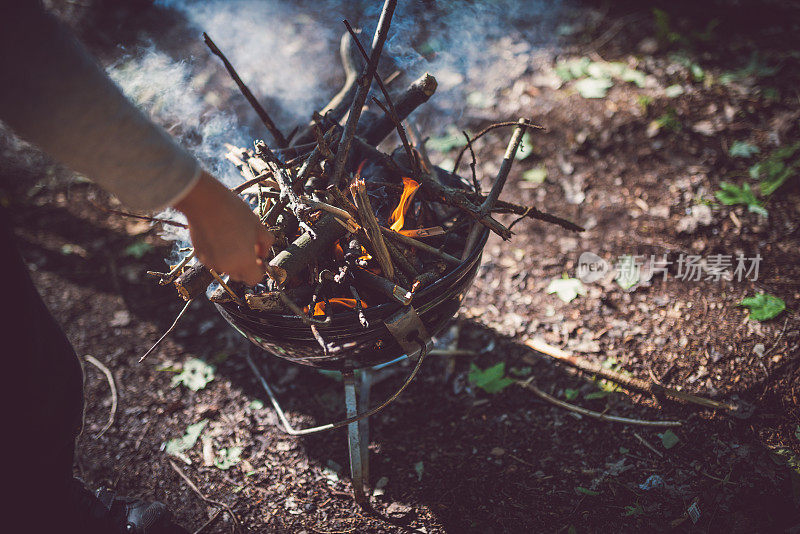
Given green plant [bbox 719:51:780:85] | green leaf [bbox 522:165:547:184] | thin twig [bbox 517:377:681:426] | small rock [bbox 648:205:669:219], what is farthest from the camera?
green plant [bbox 719:51:780:85]

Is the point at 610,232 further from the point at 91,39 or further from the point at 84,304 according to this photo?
the point at 91,39

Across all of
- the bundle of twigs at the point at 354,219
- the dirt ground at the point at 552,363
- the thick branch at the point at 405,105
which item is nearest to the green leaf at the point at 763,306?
the dirt ground at the point at 552,363

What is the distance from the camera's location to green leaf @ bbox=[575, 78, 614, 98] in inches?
178

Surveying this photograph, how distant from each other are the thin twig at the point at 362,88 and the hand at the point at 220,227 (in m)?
0.77

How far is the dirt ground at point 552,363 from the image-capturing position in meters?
2.29

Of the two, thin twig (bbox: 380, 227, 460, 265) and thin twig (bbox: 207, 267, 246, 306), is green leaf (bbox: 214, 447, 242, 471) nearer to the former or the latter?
thin twig (bbox: 207, 267, 246, 306)

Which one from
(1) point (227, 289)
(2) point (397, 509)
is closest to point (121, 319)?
(1) point (227, 289)

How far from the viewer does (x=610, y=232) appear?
11.5 feet

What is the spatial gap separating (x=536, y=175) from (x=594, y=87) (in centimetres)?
138

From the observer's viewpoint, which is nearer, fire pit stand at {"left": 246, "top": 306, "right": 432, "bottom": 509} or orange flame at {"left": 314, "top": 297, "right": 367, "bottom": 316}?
fire pit stand at {"left": 246, "top": 306, "right": 432, "bottom": 509}

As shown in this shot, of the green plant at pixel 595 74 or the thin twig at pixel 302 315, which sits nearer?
the thin twig at pixel 302 315

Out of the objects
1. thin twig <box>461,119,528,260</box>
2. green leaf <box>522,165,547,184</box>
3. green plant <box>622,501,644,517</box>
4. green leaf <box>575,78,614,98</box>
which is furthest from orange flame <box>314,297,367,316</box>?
green leaf <box>575,78,614,98</box>

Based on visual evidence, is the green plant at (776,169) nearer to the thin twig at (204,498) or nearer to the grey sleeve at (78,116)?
the grey sleeve at (78,116)

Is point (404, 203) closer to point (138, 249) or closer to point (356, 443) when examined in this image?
point (356, 443)
